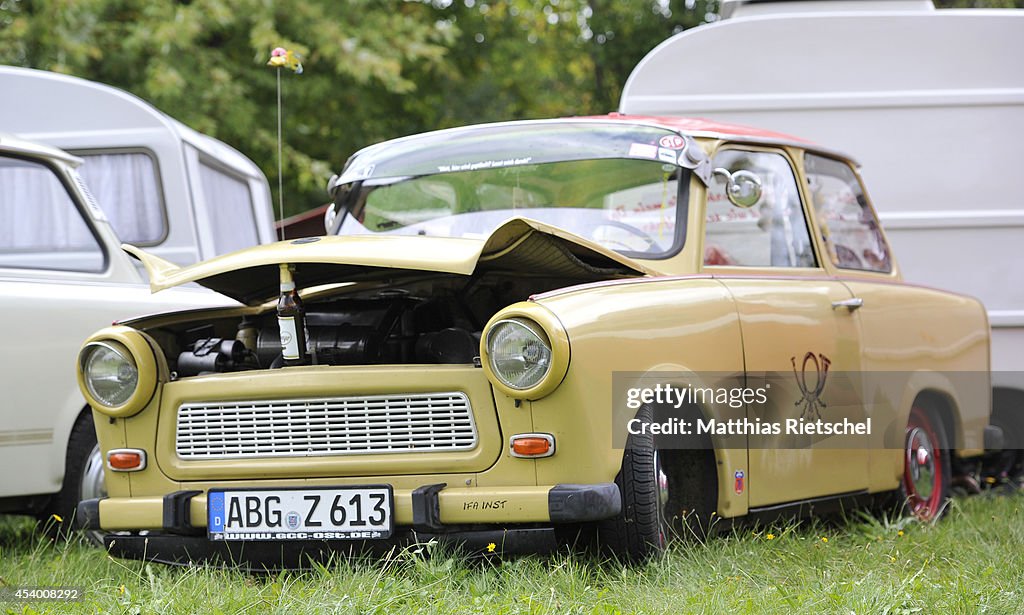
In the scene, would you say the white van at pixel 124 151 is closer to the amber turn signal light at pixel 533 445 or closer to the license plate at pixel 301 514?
the license plate at pixel 301 514

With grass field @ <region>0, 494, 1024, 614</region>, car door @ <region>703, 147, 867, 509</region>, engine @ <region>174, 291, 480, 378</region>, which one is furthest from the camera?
car door @ <region>703, 147, 867, 509</region>

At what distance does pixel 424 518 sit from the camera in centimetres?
405

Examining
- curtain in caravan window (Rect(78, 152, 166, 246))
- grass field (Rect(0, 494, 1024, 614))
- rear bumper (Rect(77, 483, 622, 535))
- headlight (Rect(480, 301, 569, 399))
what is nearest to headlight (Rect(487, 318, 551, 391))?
headlight (Rect(480, 301, 569, 399))

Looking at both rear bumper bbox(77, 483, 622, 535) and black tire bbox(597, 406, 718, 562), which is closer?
rear bumper bbox(77, 483, 622, 535)

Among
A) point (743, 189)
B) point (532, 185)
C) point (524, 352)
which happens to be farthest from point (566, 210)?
point (524, 352)

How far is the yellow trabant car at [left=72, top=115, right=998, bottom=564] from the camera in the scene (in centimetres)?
Result: 408

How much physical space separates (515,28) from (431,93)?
5.59ft

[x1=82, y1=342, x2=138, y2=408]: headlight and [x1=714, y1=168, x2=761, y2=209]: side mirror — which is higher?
[x1=714, y1=168, x2=761, y2=209]: side mirror

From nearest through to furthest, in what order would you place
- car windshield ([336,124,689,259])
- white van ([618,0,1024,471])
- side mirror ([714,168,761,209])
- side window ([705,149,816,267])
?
side mirror ([714,168,761,209]) → car windshield ([336,124,689,259]) → side window ([705,149,816,267]) → white van ([618,0,1024,471])

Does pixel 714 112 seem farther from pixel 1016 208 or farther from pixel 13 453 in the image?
pixel 13 453

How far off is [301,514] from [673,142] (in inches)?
78.7

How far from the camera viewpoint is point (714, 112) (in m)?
7.99

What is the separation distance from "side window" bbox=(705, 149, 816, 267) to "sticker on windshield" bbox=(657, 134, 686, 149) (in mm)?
193

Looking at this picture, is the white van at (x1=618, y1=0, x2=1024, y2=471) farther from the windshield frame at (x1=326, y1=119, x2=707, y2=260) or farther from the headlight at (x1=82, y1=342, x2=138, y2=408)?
the headlight at (x1=82, y1=342, x2=138, y2=408)
